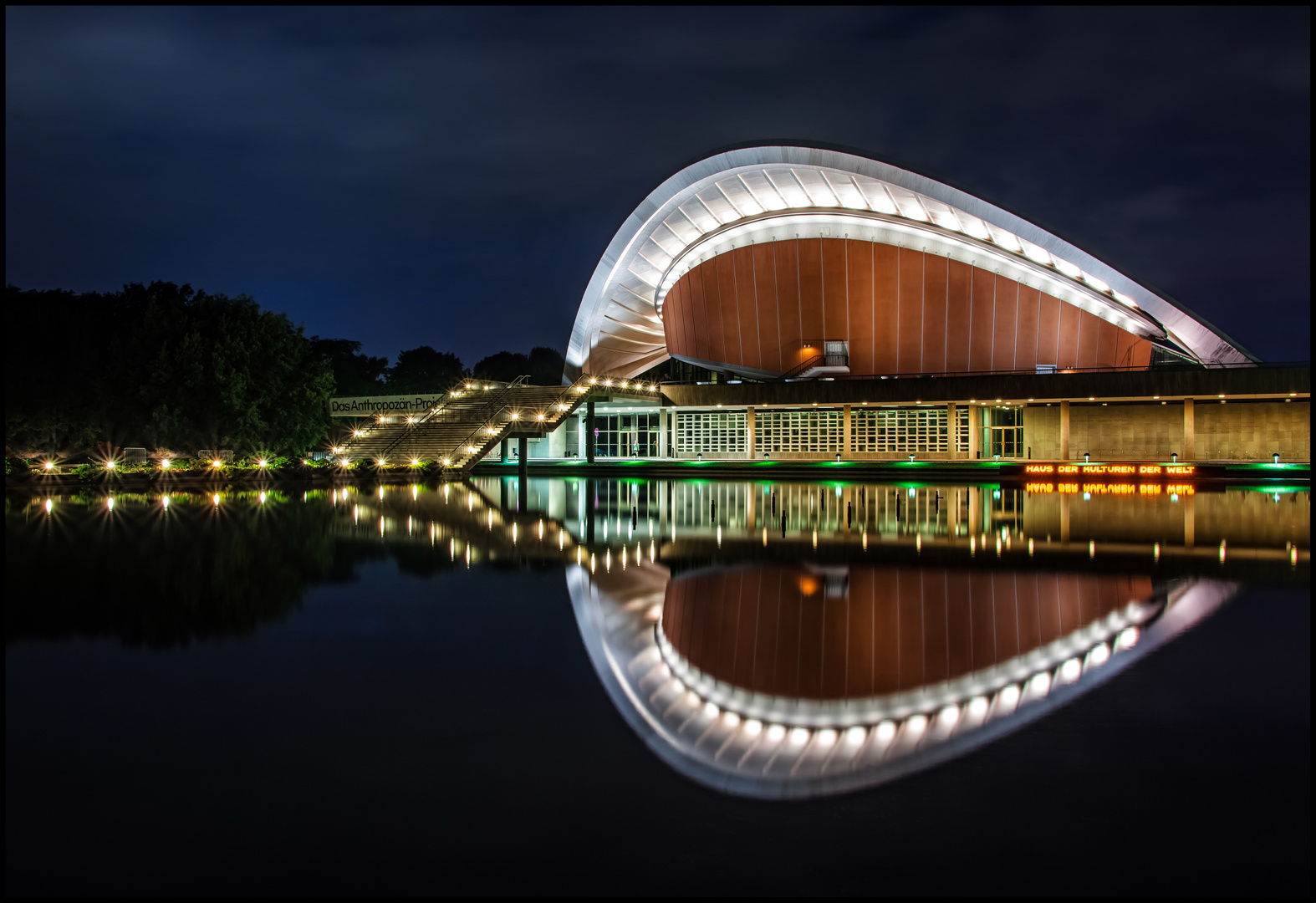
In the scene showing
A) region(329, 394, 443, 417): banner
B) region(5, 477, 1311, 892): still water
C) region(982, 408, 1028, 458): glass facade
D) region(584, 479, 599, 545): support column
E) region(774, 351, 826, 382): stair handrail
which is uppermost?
region(774, 351, 826, 382): stair handrail

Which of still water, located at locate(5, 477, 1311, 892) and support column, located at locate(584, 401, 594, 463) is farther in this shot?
support column, located at locate(584, 401, 594, 463)

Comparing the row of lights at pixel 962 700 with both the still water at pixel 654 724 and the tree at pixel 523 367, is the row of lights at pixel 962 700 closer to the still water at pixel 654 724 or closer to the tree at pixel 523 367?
the still water at pixel 654 724

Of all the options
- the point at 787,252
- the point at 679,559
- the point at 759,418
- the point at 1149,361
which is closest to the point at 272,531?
the point at 679,559

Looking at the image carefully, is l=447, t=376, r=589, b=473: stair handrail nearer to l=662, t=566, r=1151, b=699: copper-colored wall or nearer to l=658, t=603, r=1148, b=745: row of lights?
l=662, t=566, r=1151, b=699: copper-colored wall

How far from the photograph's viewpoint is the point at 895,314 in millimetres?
44594

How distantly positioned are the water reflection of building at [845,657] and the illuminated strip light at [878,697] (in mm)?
16

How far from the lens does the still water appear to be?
400cm

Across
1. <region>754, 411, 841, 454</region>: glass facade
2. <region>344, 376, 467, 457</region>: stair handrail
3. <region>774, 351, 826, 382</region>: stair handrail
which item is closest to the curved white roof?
<region>774, 351, 826, 382</region>: stair handrail

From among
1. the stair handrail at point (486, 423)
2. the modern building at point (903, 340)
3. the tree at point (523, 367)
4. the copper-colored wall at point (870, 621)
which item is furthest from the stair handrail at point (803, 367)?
the tree at point (523, 367)

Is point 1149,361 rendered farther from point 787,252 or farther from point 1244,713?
point 1244,713

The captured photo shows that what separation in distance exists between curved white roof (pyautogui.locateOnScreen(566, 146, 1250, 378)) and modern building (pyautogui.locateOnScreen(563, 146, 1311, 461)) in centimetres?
9

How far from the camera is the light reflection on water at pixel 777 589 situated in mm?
5754

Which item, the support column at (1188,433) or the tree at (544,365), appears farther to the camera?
the tree at (544,365)

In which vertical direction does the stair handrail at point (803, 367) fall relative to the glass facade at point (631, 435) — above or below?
above
